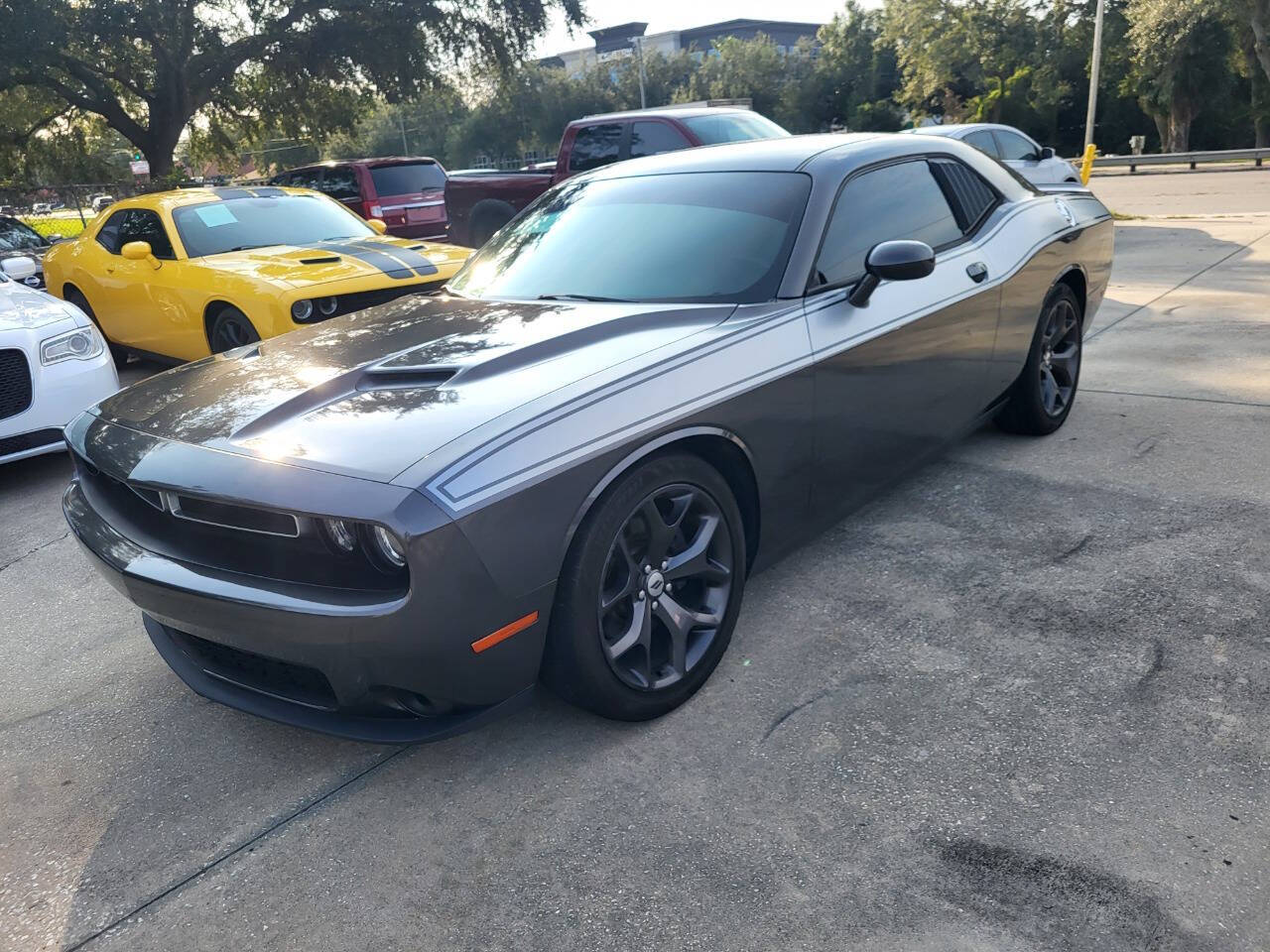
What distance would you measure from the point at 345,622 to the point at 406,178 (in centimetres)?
1098

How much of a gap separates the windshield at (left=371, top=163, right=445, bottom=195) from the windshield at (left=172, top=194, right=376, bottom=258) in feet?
15.0

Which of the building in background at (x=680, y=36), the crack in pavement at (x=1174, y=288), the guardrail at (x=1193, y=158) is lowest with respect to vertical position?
the guardrail at (x=1193, y=158)

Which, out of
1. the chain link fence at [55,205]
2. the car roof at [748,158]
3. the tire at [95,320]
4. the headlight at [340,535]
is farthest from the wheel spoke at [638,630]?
the chain link fence at [55,205]

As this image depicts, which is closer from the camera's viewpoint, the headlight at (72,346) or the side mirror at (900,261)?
the side mirror at (900,261)

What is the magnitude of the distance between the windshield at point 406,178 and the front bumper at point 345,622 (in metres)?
10.1

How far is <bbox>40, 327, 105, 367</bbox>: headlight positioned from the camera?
5.32m

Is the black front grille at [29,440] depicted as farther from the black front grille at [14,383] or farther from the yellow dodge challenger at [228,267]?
the yellow dodge challenger at [228,267]

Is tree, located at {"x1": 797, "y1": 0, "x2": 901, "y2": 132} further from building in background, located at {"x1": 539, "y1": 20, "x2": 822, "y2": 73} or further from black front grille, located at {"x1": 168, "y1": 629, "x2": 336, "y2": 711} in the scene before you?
black front grille, located at {"x1": 168, "y1": 629, "x2": 336, "y2": 711}

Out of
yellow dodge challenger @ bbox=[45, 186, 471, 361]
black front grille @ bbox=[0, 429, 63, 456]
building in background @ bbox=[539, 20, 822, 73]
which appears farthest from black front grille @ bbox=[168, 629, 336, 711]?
building in background @ bbox=[539, 20, 822, 73]

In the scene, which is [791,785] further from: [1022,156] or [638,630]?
[1022,156]

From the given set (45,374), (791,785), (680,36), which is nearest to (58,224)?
(45,374)

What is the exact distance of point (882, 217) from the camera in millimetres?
3576

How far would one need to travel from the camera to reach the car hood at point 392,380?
2402 mm

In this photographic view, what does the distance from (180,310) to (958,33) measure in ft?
151
